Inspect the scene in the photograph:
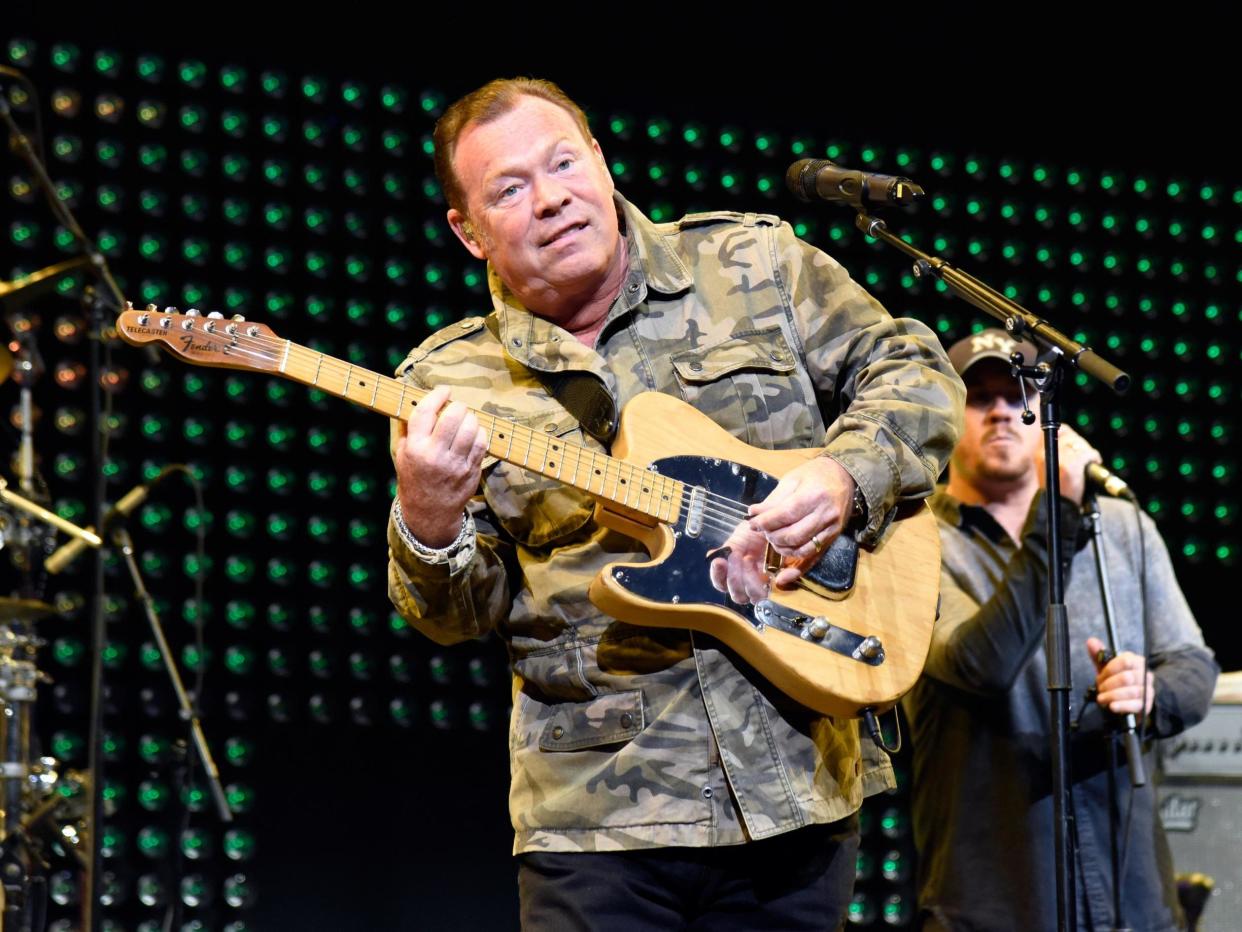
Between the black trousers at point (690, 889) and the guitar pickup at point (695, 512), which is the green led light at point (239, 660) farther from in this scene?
the guitar pickup at point (695, 512)

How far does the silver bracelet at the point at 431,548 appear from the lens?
215 cm

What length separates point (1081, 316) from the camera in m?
5.61

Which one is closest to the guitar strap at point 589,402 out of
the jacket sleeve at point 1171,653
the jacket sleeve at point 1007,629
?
the jacket sleeve at point 1007,629

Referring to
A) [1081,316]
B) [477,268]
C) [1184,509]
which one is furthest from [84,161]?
[1184,509]

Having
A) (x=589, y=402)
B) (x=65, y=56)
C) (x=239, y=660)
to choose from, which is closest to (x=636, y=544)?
(x=589, y=402)

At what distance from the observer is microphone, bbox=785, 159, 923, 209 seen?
258 cm

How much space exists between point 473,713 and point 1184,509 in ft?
9.21

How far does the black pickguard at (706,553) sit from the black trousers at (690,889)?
350mm

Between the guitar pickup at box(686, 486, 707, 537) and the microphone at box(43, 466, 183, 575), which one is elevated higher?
the microphone at box(43, 466, 183, 575)

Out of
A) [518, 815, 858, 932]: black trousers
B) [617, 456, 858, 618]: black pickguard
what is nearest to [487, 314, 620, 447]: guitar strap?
[617, 456, 858, 618]: black pickguard

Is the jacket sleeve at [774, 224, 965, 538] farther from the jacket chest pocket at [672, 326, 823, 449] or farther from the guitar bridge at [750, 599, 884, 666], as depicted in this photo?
the guitar bridge at [750, 599, 884, 666]

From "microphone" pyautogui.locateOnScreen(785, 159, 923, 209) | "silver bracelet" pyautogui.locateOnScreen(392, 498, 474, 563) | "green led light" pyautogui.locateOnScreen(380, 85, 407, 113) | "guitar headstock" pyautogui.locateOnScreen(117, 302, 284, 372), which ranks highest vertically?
"green led light" pyautogui.locateOnScreen(380, 85, 407, 113)

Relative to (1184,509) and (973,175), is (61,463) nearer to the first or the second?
(973,175)

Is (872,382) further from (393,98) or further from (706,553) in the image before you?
(393,98)
